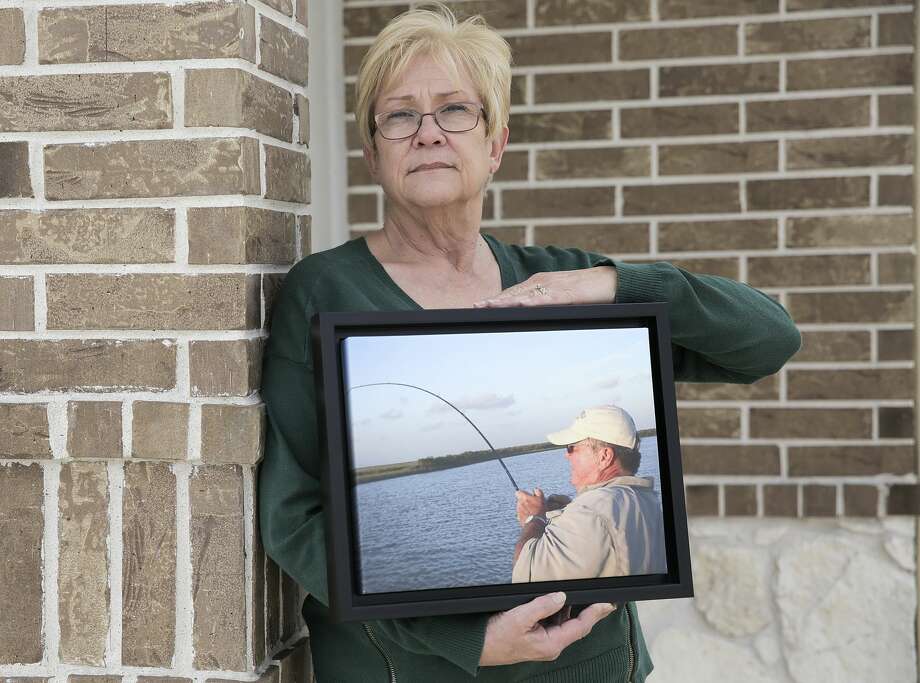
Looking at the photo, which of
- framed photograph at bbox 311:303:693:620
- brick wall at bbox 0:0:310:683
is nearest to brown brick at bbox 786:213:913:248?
framed photograph at bbox 311:303:693:620

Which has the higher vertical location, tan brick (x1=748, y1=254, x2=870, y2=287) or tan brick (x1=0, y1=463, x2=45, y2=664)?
tan brick (x1=748, y1=254, x2=870, y2=287)

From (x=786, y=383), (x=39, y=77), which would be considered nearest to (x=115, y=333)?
(x=39, y=77)

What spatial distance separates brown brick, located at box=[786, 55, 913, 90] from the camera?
2725 mm

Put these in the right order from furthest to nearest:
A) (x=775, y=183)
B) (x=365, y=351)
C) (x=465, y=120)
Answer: (x=775, y=183)
(x=465, y=120)
(x=365, y=351)

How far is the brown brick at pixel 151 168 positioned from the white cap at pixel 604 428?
58 centimetres

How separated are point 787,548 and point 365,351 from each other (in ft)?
6.09

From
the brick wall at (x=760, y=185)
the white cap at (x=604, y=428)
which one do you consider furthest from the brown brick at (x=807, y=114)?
the white cap at (x=604, y=428)

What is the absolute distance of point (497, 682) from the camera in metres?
1.59

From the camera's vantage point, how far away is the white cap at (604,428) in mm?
1447

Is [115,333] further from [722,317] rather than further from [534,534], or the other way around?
[722,317]

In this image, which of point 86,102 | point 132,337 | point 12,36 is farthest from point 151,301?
point 12,36

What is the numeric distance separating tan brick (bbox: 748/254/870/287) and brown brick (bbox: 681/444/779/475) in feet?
1.46

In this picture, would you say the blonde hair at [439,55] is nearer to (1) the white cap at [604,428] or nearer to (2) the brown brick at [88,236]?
(2) the brown brick at [88,236]

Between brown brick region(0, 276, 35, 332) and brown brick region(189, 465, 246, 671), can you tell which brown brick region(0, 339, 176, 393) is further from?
brown brick region(189, 465, 246, 671)
